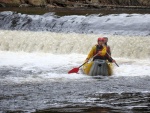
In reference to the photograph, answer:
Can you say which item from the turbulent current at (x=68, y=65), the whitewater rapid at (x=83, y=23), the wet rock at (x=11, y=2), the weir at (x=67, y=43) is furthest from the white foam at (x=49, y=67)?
the wet rock at (x=11, y=2)

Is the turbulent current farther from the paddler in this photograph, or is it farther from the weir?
the paddler

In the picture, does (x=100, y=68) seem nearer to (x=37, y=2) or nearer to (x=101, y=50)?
(x=101, y=50)

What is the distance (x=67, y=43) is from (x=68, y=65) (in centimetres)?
406

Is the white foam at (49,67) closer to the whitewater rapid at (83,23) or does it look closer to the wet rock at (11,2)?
the whitewater rapid at (83,23)

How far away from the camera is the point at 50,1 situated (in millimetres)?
47500

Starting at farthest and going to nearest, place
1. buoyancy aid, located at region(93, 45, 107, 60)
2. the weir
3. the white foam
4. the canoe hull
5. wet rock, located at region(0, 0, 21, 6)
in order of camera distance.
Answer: wet rock, located at region(0, 0, 21, 6), the weir, buoyancy aid, located at region(93, 45, 107, 60), the canoe hull, the white foam

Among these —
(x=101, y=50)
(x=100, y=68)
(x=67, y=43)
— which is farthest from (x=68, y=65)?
(x=67, y=43)

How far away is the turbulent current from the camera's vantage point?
10.4 m

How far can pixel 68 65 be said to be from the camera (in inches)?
665

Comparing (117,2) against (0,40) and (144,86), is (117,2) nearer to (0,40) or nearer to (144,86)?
(0,40)

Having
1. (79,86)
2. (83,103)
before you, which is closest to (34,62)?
(79,86)

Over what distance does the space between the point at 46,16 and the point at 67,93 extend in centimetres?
1720

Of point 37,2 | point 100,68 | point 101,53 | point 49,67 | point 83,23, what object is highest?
point 37,2

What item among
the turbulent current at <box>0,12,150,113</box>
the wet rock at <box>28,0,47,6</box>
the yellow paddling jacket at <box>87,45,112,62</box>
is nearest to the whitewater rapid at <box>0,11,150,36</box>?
the turbulent current at <box>0,12,150,113</box>
